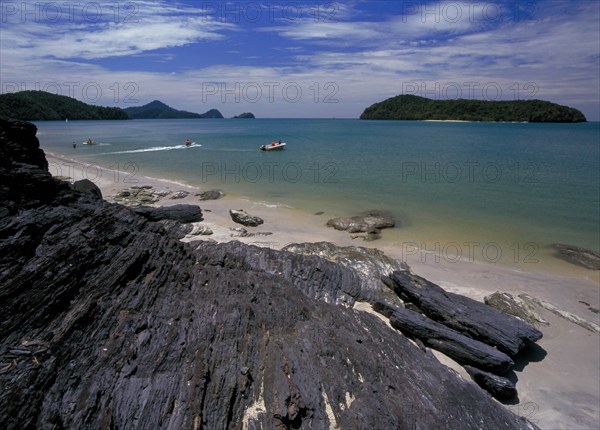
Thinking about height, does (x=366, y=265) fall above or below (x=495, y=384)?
above

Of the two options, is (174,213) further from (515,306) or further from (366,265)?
(515,306)

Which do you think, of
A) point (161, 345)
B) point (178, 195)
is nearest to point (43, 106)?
point (178, 195)

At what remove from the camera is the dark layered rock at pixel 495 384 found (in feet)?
24.1

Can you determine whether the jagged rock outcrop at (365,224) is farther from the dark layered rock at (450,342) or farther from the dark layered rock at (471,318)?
the dark layered rock at (450,342)

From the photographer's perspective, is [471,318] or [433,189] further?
[433,189]

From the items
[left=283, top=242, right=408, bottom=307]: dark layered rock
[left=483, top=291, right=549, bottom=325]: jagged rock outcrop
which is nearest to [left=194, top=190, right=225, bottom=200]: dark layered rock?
[left=283, top=242, right=408, bottom=307]: dark layered rock

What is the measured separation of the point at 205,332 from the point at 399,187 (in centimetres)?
2388

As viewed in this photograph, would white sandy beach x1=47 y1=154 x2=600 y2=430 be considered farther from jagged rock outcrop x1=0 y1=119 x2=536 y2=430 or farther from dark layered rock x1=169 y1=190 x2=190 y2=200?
jagged rock outcrop x1=0 y1=119 x2=536 y2=430

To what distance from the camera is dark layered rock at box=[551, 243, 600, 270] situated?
1419 centimetres

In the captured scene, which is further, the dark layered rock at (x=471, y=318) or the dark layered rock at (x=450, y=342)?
the dark layered rock at (x=471, y=318)

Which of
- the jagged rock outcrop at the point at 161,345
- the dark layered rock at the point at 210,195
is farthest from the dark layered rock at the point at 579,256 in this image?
the dark layered rock at the point at 210,195

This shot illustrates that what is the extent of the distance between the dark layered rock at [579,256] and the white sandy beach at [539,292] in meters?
0.64

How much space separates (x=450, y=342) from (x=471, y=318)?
3.36ft

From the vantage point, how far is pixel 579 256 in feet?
48.6
